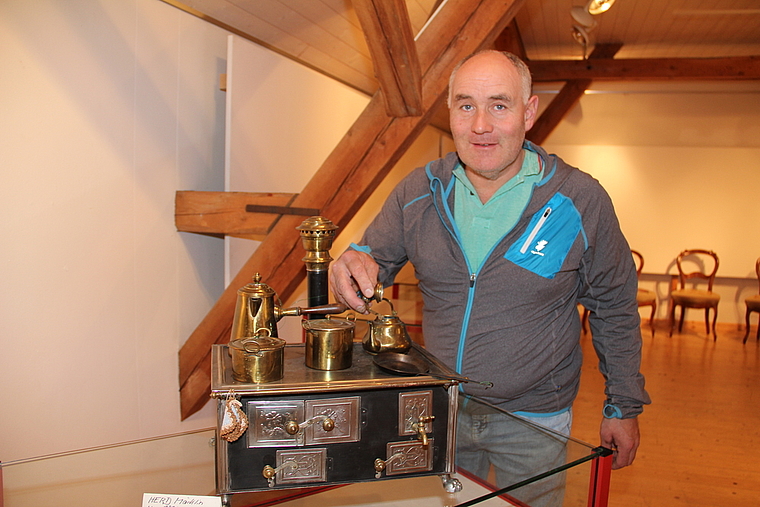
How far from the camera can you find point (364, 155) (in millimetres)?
2457

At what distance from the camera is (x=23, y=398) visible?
1802 millimetres

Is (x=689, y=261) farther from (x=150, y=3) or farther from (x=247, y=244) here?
(x=150, y=3)

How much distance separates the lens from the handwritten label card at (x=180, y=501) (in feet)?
3.00

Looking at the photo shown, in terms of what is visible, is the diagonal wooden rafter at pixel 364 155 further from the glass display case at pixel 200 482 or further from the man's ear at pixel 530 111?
the glass display case at pixel 200 482

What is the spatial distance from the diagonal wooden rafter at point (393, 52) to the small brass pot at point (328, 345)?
4.45 ft

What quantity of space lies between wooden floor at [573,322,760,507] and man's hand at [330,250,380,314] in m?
2.22

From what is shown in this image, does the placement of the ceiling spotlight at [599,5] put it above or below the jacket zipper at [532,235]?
above

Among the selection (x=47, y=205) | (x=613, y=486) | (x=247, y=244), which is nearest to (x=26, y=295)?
(x=47, y=205)

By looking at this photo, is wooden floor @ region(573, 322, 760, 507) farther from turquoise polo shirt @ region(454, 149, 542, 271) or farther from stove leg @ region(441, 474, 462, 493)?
stove leg @ region(441, 474, 462, 493)

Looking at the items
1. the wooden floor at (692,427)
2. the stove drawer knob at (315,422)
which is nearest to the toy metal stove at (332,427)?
the stove drawer knob at (315,422)

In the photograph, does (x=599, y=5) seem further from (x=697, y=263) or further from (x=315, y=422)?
(x=697, y=263)

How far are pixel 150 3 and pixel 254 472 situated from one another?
187cm

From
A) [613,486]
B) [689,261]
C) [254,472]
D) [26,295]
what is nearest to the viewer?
[254,472]

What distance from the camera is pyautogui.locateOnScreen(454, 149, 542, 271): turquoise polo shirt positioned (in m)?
1.45
